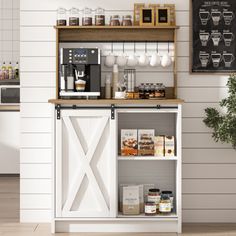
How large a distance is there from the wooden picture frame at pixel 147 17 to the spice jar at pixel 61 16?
59 centimetres

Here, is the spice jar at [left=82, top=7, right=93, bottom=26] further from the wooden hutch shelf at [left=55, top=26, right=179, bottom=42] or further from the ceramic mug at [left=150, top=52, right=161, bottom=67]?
the ceramic mug at [left=150, top=52, right=161, bottom=67]

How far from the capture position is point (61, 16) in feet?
16.6

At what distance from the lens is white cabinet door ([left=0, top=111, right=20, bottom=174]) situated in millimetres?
7402

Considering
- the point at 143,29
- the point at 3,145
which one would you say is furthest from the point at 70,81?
the point at 3,145

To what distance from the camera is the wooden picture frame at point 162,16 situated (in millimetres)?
4957

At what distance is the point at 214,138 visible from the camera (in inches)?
198

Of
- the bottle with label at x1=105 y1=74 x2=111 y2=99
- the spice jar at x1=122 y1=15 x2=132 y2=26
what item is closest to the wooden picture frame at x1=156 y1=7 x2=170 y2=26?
the spice jar at x1=122 y1=15 x2=132 y2=26

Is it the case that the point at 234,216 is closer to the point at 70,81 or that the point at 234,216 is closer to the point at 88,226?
the point at 88,226

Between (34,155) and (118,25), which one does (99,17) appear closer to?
(118,25)

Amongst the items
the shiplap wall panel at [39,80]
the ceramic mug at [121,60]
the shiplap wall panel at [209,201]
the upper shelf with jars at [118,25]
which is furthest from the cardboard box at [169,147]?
the shiplap wall panel at [39,80]

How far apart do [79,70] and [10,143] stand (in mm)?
2768

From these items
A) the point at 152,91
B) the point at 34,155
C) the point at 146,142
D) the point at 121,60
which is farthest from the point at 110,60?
the point at 34,155

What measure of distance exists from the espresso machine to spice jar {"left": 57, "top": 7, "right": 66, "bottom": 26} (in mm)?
217

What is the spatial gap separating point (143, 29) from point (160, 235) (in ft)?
5.19
